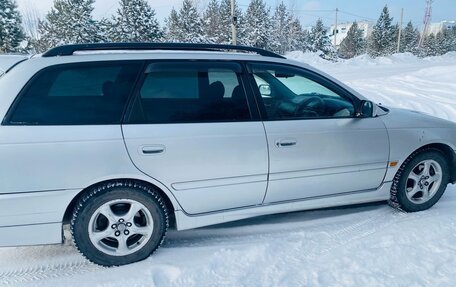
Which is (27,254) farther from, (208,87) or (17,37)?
(17,37)

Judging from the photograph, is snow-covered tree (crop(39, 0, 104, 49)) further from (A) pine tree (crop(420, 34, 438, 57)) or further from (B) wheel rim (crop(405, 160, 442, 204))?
(A) pine tree (crop(420, 34, 438, 57))

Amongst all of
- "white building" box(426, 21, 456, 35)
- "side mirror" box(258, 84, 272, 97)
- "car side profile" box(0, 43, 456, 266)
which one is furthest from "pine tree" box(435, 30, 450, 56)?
"side mirror" box(258, 84, 272, 97)

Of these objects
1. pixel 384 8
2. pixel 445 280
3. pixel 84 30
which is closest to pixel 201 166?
pixel 445 280

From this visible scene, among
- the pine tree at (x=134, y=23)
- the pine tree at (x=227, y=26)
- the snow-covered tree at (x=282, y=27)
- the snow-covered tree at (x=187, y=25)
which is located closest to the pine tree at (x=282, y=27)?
the snow-covered tree at (x=282, y=27)

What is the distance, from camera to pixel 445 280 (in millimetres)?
2424

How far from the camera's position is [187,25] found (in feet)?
111

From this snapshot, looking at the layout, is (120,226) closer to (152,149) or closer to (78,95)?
(152,149)

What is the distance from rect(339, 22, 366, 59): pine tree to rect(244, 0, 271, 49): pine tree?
14.3 m

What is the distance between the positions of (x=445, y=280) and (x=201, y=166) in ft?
6.65

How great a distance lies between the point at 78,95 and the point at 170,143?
2.56 ft

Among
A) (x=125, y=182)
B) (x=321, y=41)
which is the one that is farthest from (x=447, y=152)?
(x=321, y=41)

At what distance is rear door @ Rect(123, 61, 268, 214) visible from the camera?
2531mm

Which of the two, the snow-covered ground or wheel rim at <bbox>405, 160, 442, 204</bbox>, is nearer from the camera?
the snow-covered ground

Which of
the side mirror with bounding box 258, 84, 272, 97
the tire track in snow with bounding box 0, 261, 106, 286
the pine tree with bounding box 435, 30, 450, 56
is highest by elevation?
the pine tree with bounding box 435, 30, 450, 56
